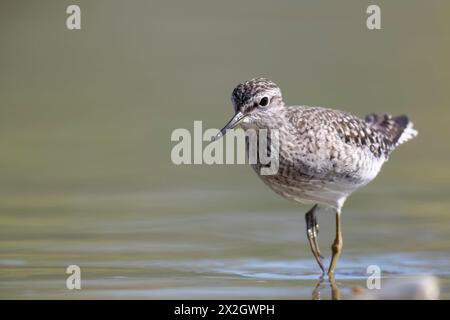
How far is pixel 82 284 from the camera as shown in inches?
416

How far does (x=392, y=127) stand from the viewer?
13.7 meters

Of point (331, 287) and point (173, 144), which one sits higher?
point (173, 144)

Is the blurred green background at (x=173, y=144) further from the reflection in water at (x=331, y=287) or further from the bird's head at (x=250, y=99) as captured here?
the bird's head at (x=250, y=99)

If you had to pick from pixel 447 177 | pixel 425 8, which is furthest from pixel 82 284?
pixel 425 8

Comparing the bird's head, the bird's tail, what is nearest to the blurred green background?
the bird's tail

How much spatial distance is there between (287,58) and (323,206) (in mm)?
10728

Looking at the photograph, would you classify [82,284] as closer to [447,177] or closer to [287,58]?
[447,177]

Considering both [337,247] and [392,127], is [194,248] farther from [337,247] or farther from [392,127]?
[392,127]

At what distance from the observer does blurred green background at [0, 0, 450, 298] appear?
11508 mm

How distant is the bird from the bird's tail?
1.12 metres

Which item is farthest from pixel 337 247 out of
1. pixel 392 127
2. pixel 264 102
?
pixel 392 127

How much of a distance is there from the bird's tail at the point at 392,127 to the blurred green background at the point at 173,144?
91 cm

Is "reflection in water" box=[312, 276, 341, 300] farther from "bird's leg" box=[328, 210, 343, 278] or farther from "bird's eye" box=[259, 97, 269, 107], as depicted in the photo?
"bird's eye" box=[259, 97, 269, 107]

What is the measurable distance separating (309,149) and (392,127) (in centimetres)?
246
